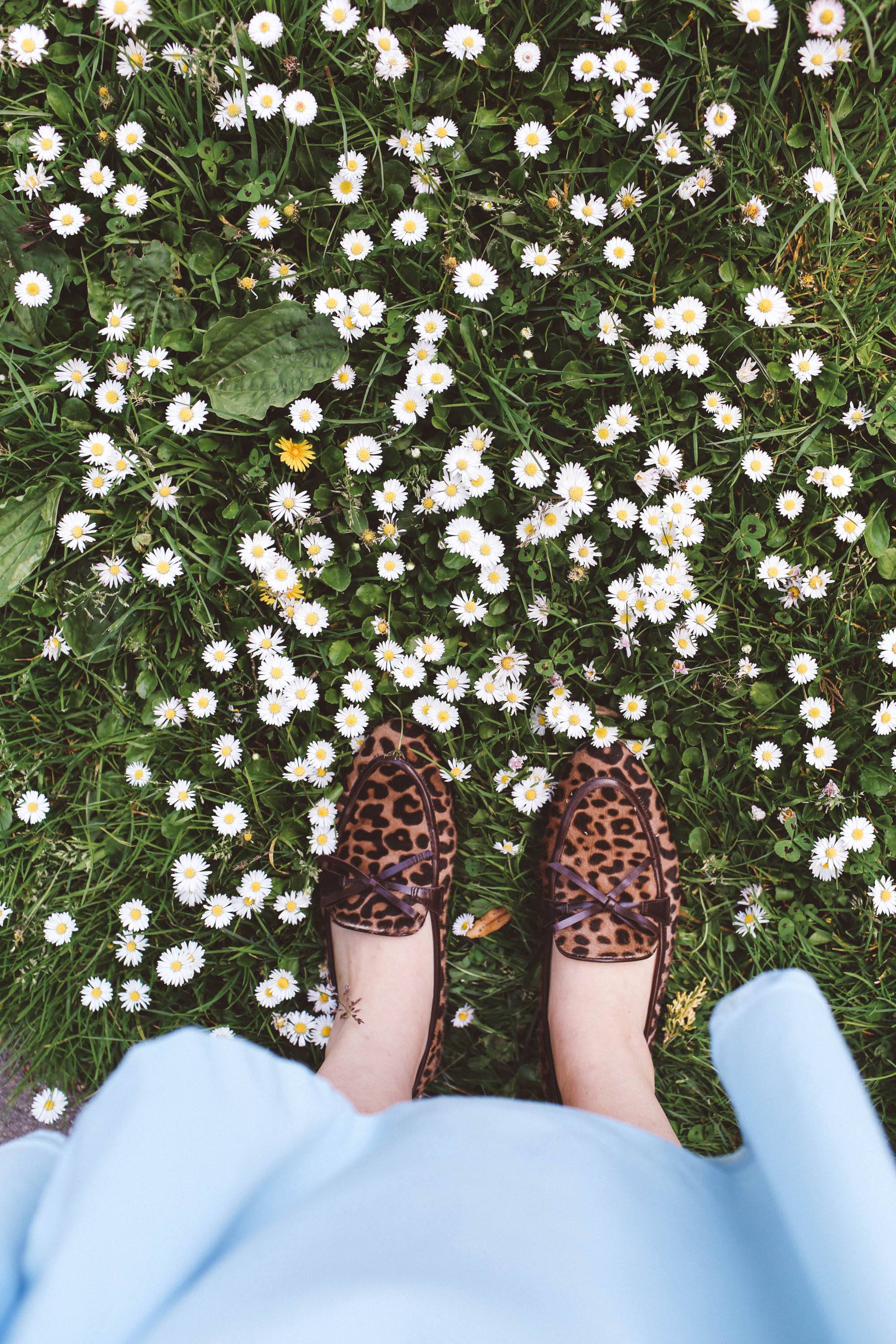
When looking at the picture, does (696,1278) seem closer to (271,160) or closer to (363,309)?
Answer: (363,309)

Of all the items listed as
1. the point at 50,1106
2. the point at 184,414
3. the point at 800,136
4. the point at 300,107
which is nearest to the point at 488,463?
the point at 184,414

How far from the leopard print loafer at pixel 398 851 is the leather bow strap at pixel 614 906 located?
232mm

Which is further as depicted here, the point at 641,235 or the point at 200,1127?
the point at 641,235

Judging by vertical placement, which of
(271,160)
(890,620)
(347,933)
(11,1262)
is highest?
(271,160)

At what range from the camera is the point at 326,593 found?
1.64 metres

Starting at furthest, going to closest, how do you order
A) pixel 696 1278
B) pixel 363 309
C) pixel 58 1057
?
pixel 58 1057
pixel 363 309
pixel 696 1278

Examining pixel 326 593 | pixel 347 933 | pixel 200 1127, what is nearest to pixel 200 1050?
pixel 200 1127

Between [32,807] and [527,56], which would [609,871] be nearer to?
[32,807]

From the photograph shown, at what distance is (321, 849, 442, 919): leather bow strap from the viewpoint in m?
1.68

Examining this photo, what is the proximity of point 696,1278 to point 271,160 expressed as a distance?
1749 millimetres

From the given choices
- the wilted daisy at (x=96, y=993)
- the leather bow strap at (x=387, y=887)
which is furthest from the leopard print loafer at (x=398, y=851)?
the wilted daisy at (x=96, y=993)

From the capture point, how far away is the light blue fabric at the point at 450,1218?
752 mm

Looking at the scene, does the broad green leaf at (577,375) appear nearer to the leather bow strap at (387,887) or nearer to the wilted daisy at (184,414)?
the wilted daisy at (184,414)

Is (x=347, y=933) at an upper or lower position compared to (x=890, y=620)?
lower
